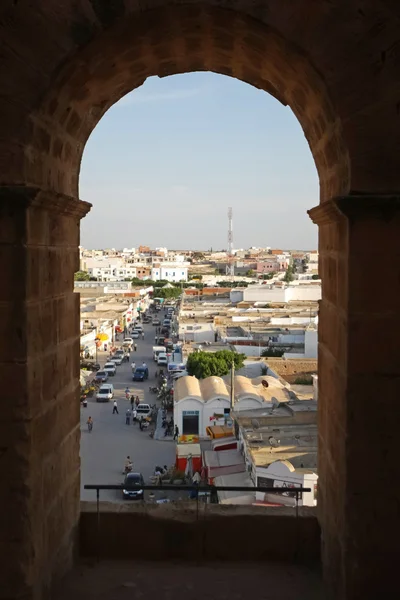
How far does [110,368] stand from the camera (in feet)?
109

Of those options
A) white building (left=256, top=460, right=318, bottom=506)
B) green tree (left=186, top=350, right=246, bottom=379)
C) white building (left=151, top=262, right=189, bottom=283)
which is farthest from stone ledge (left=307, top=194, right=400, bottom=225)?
white building (left=151, top=262, right=189, bottom=283)

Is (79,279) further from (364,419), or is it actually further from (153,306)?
(364,419)

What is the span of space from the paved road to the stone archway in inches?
378

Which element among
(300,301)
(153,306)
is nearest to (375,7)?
(300,301)

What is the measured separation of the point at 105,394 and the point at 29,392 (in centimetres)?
2434

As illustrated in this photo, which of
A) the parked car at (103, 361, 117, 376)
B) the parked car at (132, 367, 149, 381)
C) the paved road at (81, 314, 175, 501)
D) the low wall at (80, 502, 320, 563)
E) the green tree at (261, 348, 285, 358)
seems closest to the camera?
the low wall at (80, 502, 320, 563)

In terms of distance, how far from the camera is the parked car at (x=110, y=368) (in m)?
32.7

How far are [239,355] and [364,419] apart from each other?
78.8 ft

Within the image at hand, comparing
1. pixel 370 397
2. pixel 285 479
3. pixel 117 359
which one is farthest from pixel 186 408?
pixel 370 397

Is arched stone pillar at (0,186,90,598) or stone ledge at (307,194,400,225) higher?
stone ledge at (307,194,400,225)

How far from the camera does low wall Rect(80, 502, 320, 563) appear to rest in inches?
163

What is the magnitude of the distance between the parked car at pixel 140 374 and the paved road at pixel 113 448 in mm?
3343

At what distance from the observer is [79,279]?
84375 millimetres

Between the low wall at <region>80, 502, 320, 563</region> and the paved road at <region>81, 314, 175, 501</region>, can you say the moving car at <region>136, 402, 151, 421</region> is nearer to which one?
the paved road at <region>81, 314, 175, 501</region>
